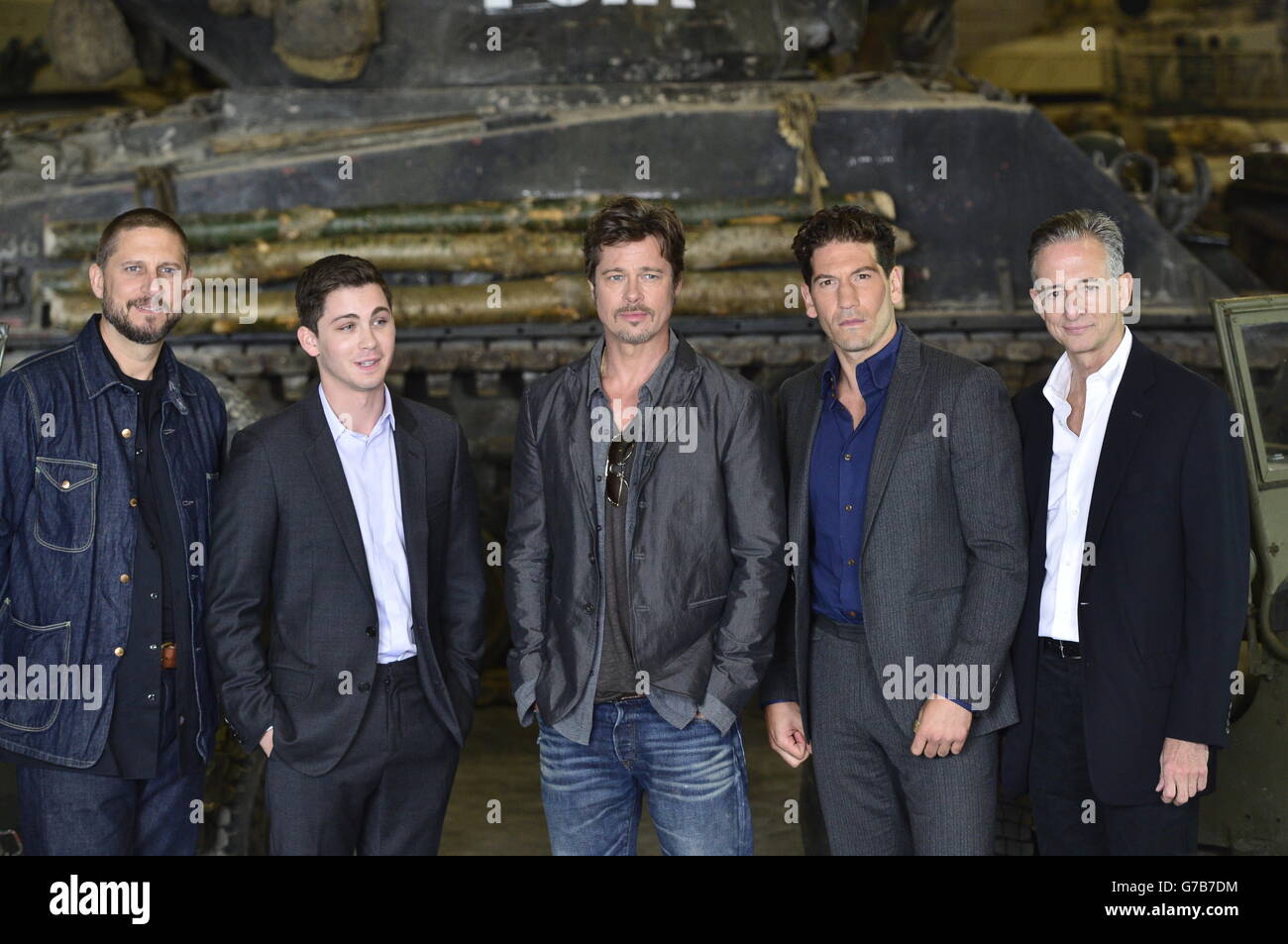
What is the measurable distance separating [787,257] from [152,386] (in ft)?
13.3

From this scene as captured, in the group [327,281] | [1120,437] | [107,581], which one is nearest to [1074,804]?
[1120,437]

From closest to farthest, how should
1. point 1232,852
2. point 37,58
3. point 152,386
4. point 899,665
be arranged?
point 899,665 → point 152,386 → point 1232,852 → point 37,58

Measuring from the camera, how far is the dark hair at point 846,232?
3.48m

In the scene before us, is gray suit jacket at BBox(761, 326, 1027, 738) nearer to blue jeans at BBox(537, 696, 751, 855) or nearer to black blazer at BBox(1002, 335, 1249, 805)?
black blazer at BBox(1002, 335, 1249, 805)

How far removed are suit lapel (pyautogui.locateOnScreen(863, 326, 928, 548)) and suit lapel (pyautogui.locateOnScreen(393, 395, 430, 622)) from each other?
42.8 inches

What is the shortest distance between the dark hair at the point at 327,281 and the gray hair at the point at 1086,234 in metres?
1.61

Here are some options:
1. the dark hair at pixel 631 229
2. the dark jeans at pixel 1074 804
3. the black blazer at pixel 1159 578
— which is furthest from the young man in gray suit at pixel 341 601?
the black blazer at pixel 1159 578

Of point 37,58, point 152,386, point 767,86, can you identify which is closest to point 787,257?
point 767,86

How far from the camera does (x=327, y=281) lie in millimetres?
3545

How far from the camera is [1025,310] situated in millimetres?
7234

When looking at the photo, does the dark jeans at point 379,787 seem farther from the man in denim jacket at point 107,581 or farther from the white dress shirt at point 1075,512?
the white dress shirt at point 1075,512

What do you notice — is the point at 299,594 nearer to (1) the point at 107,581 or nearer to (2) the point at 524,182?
(1) the point at 107,581

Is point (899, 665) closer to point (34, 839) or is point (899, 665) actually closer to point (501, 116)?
point (34, 839)

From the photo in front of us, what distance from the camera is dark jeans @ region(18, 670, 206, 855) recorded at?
3430mm
